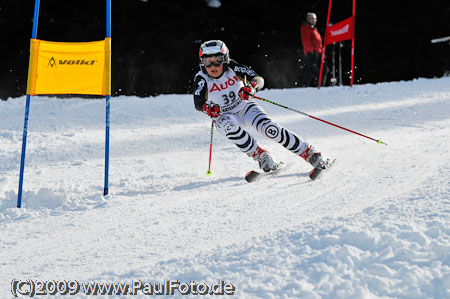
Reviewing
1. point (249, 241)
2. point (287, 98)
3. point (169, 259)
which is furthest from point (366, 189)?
point (287, 98)

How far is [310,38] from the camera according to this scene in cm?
1091

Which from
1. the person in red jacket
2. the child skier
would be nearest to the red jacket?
the person in red jacket

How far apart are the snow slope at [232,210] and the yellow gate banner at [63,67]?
93cm

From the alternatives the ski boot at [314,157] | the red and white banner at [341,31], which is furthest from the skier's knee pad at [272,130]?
the red and white banner at [341,31]

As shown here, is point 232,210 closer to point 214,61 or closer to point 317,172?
point 317,172

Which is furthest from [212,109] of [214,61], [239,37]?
[239,37]

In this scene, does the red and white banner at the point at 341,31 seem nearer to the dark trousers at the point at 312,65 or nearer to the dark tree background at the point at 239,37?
the dark trousers at the point at 312,65

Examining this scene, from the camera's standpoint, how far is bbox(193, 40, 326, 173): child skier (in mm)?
4930

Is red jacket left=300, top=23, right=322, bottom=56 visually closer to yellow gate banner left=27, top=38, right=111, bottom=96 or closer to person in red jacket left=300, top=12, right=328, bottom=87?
person in red jacket left=300, top=12, right=328, bottom=87

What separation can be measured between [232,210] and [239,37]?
13.5 m

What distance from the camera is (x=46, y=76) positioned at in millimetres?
4305

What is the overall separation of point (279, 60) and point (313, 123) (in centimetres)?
942

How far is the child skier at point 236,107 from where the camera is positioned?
4.93 m

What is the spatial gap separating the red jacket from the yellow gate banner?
284 inches
